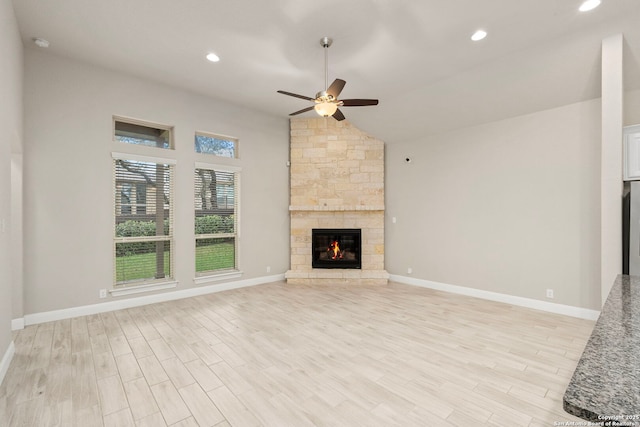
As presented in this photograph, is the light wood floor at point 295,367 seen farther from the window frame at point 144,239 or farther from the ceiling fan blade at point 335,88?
the ceiling fan blade at point 335,88

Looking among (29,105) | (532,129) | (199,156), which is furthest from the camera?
(199,156)

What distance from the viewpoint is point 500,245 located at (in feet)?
16.0

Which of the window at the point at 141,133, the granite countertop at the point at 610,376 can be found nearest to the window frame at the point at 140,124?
the window at the point at 141,133

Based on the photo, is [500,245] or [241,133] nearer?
[500,245]

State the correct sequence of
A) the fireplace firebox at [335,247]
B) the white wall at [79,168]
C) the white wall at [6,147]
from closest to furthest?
the white wall at [6,147], the white wall at [79,168], the fireplace firebox at [335,247]

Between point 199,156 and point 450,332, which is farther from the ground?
point 199,156

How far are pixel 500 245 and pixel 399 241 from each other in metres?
1.85

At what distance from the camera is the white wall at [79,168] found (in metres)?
3.86

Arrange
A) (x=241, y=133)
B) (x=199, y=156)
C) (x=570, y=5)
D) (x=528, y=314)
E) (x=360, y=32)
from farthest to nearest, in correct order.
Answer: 1. (x=241, y=133)
2. (x=199, y=156)
3. (x=528, y=314)
4. (x=360, y=32)
5. (x=570, y=5)

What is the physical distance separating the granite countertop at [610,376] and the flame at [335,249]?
5.24m

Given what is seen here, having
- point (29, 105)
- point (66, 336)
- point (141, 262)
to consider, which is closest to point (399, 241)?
point (141, 262)

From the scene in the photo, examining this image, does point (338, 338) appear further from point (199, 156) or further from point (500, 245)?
point (199, 156)

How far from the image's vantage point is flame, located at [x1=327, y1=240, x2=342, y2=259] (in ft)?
20.8

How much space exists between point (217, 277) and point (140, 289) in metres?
1.23
